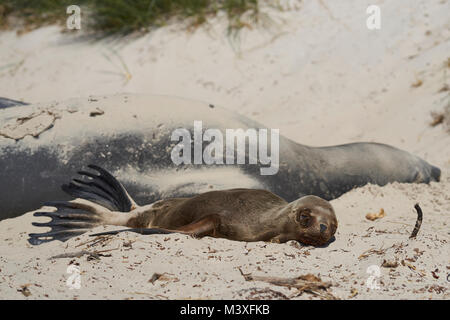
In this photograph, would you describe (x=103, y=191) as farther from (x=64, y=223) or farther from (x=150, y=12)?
(x=150, y=12)

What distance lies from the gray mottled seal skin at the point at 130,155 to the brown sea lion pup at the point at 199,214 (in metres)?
0.11

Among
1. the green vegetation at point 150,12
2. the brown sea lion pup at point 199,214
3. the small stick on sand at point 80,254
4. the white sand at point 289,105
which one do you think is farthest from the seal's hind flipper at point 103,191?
the green vegetation at point 150,12

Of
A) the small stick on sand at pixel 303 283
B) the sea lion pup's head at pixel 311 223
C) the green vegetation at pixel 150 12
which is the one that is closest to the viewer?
the small stick on sand at pixel 303 283

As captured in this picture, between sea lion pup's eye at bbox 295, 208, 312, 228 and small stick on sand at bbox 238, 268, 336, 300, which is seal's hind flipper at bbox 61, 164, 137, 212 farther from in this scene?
small stick on sand at bbox 238, 268, 336, 300

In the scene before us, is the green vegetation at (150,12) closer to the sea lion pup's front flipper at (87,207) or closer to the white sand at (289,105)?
the white sand at (289,105)

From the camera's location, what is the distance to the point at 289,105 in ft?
17.0

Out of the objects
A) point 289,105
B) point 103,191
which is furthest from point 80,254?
point 289,105

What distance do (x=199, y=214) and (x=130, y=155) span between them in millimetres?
623

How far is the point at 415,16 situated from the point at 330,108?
4.39ft

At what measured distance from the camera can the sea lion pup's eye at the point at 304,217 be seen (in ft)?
8.11

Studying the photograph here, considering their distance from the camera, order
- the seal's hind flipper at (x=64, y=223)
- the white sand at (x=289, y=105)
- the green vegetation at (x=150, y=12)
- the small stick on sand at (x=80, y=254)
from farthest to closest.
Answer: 1. the green vegetation at (x=150, y=12)
2. the seal's hind flipper at (x=64, y=223)
3. the small stick on sand at (x=80, y=254)
4. the white sand at (x=289, y=105)

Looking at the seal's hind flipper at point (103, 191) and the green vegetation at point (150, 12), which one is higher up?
the green vegetation at point (150, 12)

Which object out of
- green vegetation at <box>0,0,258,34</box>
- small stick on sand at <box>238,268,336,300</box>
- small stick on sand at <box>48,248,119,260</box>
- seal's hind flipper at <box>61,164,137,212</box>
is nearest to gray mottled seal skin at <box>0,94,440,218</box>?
seal's hind flipper at <box>61,164,137,212</box>

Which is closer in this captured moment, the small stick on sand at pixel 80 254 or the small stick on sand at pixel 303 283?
the small stick on sand at pixel 303 283
